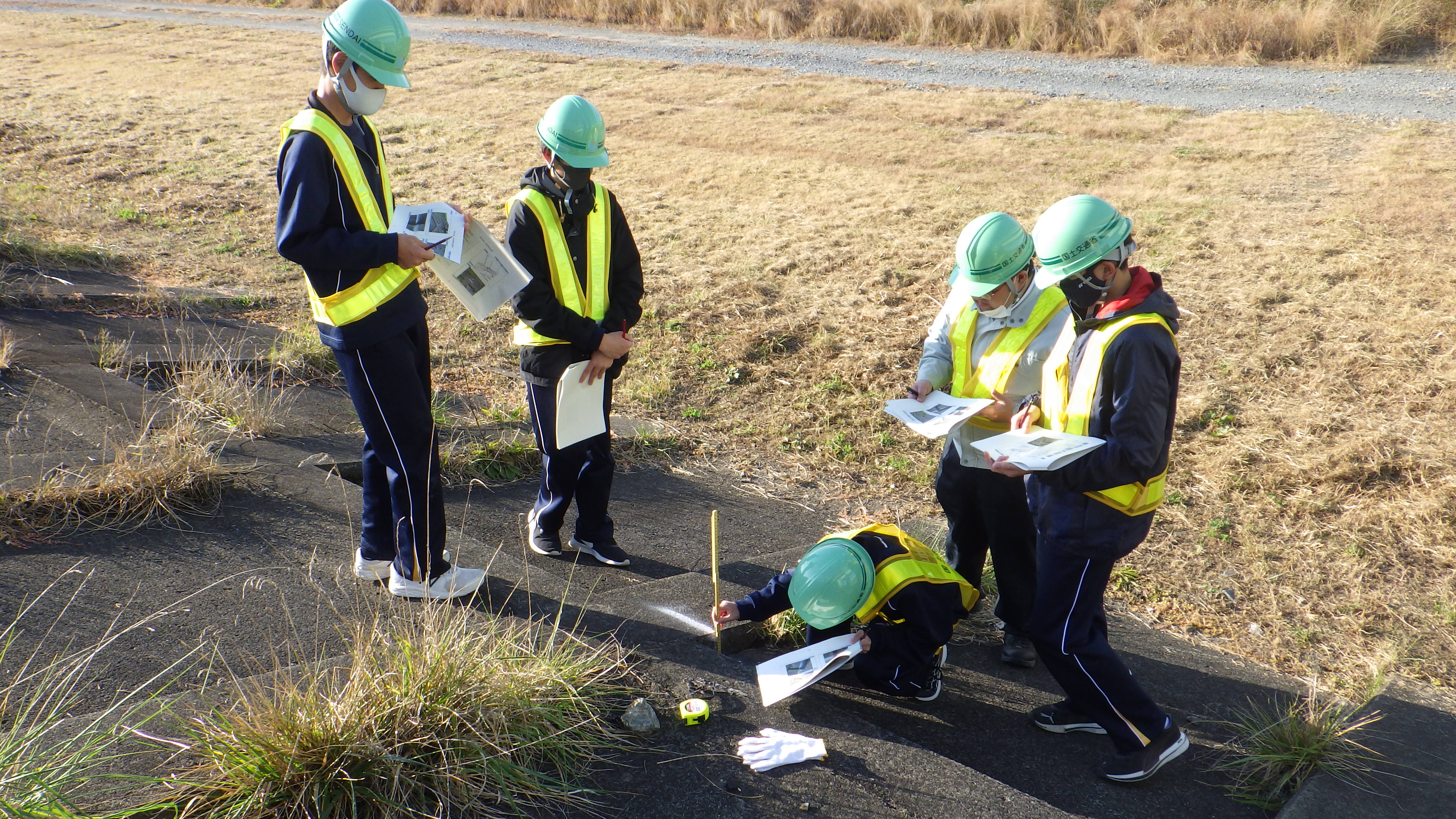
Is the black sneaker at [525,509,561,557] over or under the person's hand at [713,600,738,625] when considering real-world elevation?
under

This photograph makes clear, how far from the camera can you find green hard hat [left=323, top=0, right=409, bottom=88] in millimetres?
3148

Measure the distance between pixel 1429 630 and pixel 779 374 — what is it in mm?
4037

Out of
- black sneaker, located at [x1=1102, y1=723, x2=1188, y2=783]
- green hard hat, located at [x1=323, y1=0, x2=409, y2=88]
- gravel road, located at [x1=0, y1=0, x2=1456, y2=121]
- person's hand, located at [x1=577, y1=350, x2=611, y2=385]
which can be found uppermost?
gravel road, located at [x1=0, y1=0, x2=1456, y2=121]

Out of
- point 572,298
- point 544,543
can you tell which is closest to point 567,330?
point 572,298

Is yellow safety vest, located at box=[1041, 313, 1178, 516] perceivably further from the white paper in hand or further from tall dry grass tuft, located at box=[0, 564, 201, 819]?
tall dry grass tuft, located at box=[0, 564, 201, 819]

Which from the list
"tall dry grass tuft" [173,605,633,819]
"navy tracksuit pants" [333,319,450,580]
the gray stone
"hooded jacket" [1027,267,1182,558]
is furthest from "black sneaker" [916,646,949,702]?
"navy tracksuit pants" [333,319,450,580]

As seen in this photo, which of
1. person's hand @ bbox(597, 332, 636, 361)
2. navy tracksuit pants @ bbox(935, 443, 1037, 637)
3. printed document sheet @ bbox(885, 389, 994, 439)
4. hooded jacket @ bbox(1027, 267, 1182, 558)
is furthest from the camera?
person's hand @ bbox(597, 332, 636, 361)

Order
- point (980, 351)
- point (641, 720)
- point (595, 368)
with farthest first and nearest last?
point (595, 368), point (980, 351), point (641, 720)

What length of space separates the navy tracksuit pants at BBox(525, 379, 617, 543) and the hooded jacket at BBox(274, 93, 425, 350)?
85 centimetres

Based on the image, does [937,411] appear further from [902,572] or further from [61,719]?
[61,719]

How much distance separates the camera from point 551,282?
394cm

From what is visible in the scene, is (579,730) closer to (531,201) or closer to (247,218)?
(531,201)

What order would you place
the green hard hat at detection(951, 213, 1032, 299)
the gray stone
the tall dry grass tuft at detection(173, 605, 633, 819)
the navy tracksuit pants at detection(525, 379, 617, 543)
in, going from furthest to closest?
the navy tracksuit pants at detection(525, 379, 617, 543) < the green hard hat at detection(951, 213, 1032, 299) < the gray stone < the tall dry grass tuft at detection(173, 605, 633, 819)

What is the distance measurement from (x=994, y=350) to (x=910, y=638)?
42.8 inches
